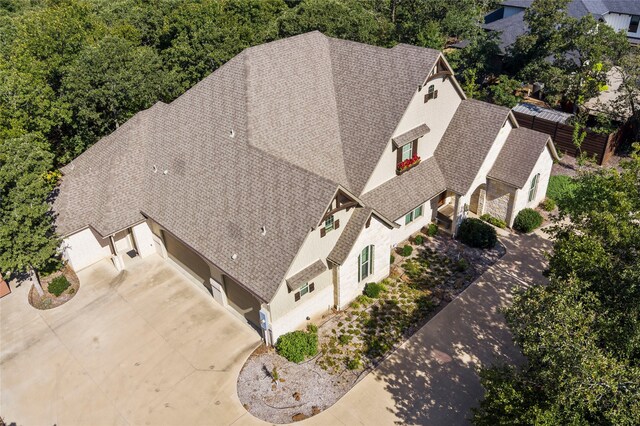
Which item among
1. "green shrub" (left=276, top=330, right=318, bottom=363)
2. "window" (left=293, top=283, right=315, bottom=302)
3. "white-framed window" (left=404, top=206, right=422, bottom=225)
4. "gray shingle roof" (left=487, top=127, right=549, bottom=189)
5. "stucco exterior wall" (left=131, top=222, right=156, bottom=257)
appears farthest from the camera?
"gray shingle roof" (left=487, top=127, right=549, bottom=189)

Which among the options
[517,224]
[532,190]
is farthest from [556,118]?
[517,224]

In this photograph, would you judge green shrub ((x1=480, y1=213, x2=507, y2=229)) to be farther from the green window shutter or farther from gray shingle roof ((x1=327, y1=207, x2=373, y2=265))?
gray shingle roof ((x1=327, y1=207, x2=373, y2=265))

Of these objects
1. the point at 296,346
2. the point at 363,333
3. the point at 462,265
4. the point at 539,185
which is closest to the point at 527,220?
the point at 539,185

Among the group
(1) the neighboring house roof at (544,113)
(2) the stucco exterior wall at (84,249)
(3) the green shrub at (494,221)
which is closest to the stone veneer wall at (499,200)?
(3) the green shrub at (494,221)

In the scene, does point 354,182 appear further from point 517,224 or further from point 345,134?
point 517,224

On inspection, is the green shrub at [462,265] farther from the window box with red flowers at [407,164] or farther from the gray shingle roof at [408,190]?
the window box with red flowers at [407,164]

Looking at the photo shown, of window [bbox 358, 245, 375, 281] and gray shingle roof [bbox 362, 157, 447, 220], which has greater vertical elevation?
gray shingle roof [bbox 362, 157, 447, 220]

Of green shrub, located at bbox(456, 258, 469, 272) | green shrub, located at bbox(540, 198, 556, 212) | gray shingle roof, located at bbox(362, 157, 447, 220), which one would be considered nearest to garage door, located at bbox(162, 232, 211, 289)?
gray shingle roof, located at bbox(362, 157, 447, 220)
